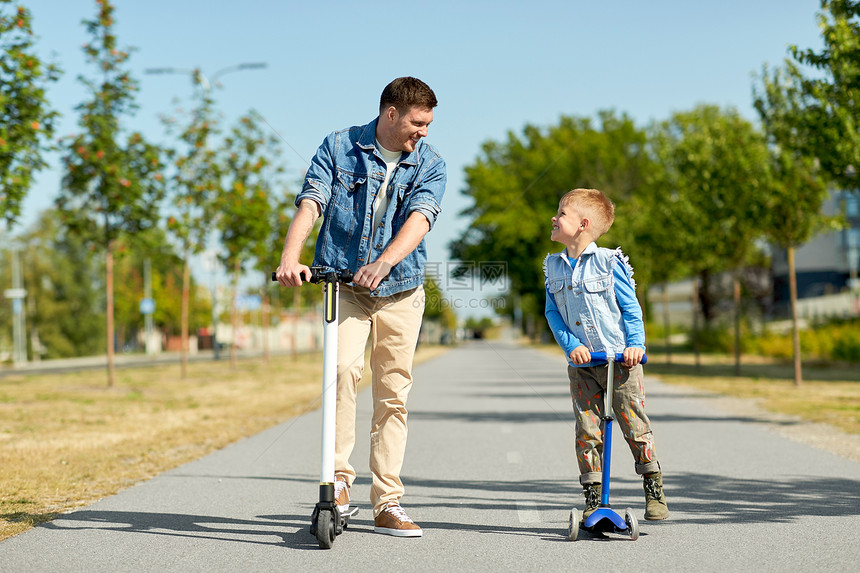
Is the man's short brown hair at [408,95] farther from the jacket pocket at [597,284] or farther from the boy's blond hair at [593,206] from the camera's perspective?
the jacket pocket at [597,284]

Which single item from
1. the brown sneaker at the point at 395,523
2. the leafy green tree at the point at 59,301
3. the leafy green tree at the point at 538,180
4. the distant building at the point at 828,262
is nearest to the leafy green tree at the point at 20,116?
the brown sneaker at the point at 395,523

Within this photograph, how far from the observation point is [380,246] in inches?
188

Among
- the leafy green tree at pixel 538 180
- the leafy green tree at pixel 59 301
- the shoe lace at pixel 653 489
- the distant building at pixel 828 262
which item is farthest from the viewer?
Result: the distant building at pixel 828 262

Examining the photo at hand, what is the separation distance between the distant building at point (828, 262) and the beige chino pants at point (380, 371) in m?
65.8

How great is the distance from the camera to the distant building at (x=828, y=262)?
2640 inches

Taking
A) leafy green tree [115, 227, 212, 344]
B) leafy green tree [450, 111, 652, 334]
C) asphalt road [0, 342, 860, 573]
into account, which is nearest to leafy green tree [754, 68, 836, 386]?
asphalt road [0, 342, 860, 573]

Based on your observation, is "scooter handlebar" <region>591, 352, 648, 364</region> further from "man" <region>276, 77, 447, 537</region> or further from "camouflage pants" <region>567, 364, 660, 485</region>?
"man" <region>276, 77, 447, 537</region>

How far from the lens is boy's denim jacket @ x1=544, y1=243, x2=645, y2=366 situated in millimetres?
4809

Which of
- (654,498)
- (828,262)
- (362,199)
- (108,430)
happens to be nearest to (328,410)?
(362,199)

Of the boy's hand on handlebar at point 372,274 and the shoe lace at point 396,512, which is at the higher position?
the boy's hand on handlebar at point 372,274

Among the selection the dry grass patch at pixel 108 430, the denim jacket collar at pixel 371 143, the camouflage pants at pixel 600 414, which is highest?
the denim jacket collar at pixel 371 143

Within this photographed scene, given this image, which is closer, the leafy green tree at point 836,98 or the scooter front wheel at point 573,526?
the scooter front wheel at point 573,526

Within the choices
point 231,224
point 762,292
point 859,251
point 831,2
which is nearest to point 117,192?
point 231,224

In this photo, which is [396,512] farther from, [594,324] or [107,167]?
[107,167]
